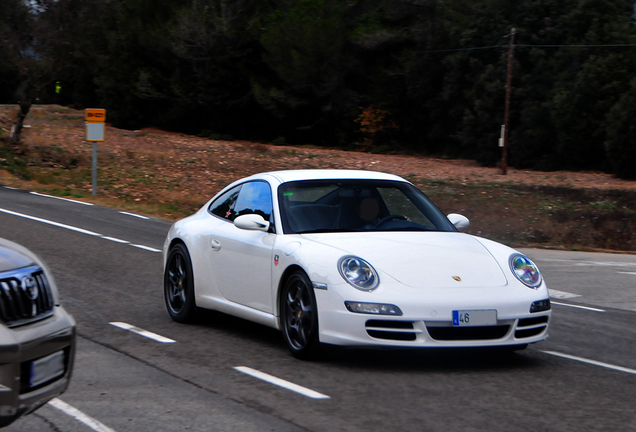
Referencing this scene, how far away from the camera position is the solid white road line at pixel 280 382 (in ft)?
18.2

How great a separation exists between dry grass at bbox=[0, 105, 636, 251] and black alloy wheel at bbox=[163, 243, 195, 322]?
12.2m

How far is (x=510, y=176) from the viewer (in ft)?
172

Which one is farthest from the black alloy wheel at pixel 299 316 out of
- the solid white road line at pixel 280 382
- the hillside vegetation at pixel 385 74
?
the hillside vegetation at pixel 385 74

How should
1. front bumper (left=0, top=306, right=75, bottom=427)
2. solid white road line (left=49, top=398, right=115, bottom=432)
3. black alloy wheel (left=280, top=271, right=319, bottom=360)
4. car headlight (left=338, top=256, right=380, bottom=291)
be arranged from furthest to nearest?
black alloy wheel (left=280, top=271, right=319, bottom=360) → car headlight (left=338, top=256, right=380, bottom=291) → solid white road line (left=49, top=398, right=115, bottom=432) → front bumper (left=0, top=306, right=75, bottom=427)

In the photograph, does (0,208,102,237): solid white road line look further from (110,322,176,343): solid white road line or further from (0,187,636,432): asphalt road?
(110,322,176,343): solid white road line

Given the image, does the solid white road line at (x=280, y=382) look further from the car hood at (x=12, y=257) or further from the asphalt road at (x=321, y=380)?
the car hood at (x=12, y=257)

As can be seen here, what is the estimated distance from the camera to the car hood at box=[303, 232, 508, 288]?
6.27m

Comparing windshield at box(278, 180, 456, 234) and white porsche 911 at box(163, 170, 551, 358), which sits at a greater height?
windshield at box(278, 180, 456, 234)

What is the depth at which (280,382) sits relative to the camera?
19.3 ft

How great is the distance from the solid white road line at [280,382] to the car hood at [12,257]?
2147 mm

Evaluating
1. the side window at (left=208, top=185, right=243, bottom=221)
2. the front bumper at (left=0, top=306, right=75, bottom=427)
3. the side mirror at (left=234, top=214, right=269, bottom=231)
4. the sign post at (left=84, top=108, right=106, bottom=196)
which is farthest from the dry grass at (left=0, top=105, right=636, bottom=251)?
the front bumper at (left=0, top=306, right=75, bottom=427)

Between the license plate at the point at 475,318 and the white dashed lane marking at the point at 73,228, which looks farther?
the white dashed lane marking at the point at 73,228

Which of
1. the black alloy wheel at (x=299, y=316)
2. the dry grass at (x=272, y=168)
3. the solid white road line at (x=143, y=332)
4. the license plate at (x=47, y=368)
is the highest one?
the license plate at (x=47, y=368)

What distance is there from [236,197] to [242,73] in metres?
65.1
